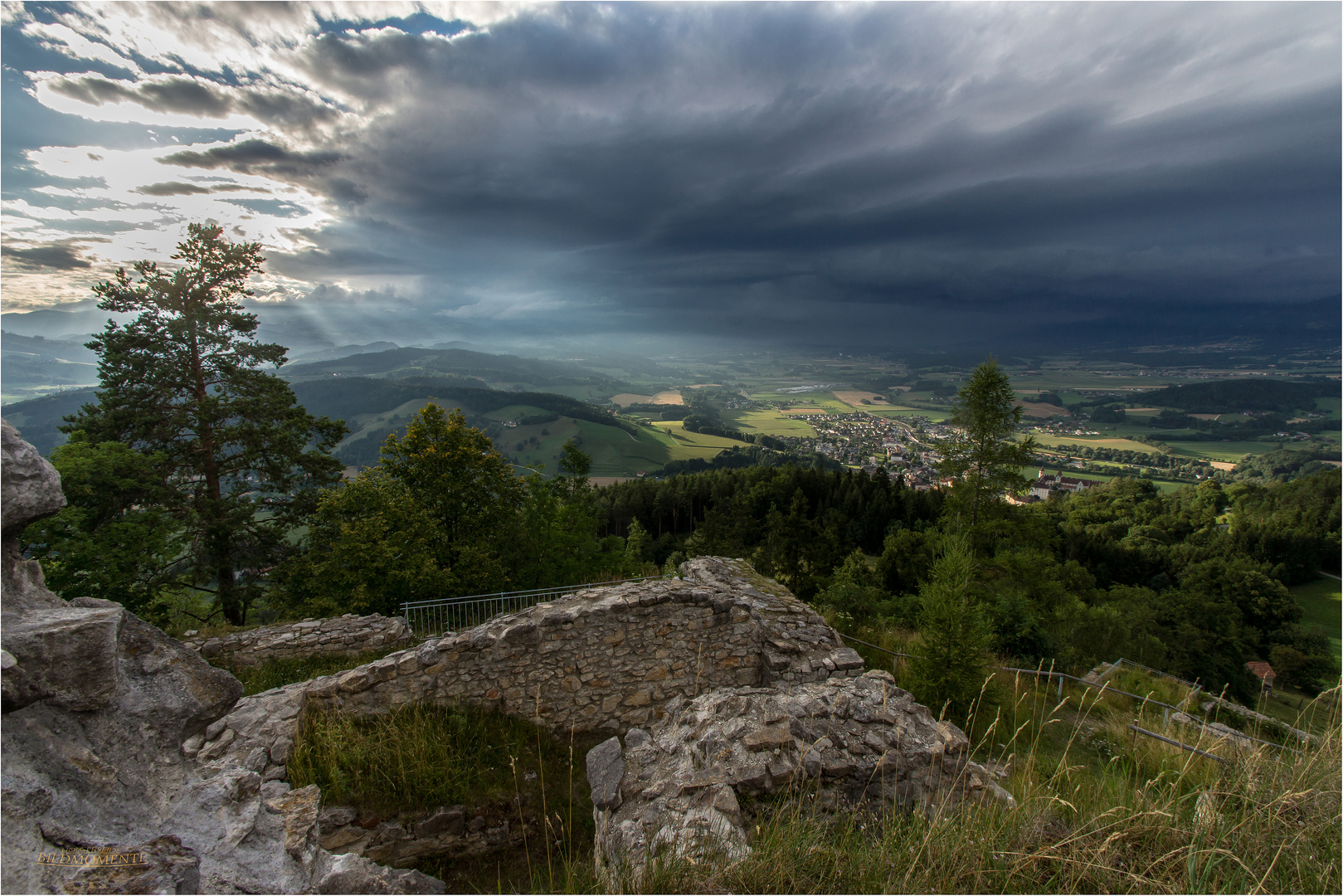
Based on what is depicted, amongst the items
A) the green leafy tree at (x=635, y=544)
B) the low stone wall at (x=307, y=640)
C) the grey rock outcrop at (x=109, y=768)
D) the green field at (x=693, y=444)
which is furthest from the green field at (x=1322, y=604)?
the green field at (x=693, y=444)

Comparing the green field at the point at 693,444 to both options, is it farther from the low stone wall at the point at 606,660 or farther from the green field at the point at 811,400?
the low stone wall at the point at 606,660

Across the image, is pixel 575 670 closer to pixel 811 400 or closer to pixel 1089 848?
pixel 1089 848

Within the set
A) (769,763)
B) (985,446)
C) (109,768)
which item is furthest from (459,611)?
(985,446)

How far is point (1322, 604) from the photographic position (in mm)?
47188

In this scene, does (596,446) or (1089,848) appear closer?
(1089,848)

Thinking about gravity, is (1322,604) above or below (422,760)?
below

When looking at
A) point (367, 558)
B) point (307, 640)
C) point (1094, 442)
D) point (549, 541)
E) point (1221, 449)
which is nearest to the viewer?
point (307, 640)

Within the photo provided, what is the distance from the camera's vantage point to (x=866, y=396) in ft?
471

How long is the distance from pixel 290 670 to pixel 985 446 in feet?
63.6

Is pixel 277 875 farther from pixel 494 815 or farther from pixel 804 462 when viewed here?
pixel 804 462

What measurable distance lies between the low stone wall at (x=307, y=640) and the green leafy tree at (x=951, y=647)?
9.44 meters

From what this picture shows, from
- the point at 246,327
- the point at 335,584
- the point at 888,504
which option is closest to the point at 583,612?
the point at 335,584

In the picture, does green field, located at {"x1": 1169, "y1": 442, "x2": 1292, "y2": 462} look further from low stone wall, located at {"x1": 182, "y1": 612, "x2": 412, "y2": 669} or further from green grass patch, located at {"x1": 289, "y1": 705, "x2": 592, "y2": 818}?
low stone wall, located at {"x1": 182, "y1": 612, "x2": 412, "y2": 669}

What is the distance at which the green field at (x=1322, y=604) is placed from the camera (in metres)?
42.2
